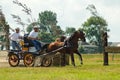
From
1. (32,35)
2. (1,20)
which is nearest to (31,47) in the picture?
(32,35)

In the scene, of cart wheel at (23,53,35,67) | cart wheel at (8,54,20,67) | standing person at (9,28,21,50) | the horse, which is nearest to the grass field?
the horse

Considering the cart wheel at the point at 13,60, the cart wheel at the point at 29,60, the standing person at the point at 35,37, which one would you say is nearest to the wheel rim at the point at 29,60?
the cart wheel at the point at 29,60

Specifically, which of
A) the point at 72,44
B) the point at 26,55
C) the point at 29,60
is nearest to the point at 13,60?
the point at 26,55

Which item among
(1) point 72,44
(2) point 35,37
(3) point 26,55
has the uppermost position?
(2) point 35,37

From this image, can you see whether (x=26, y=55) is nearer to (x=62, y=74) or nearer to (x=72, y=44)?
(x=72, y=44)

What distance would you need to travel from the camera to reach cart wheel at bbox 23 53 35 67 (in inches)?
1006

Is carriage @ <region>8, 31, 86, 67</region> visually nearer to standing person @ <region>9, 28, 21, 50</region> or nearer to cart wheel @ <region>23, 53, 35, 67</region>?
cart wheel @ <region>23, 53, 35, 67</region>

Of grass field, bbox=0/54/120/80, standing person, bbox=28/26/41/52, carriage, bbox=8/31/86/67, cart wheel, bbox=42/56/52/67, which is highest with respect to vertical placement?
standing person, bbox=28/26/41/52

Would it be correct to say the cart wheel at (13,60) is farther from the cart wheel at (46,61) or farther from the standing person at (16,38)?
the cart wheel at (46,61)

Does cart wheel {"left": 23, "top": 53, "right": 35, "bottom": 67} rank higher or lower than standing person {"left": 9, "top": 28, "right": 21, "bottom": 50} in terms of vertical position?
lower

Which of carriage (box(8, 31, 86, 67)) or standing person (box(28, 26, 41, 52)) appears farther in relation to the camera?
standing person (box(28, 26, 41, 52))

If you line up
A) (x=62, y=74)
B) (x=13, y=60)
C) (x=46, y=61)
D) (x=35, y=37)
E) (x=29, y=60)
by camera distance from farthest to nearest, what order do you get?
(x=13, y=60), (x=46, y=61), (x=29, y=60), (x=35, y=37), (x=62, y=74)

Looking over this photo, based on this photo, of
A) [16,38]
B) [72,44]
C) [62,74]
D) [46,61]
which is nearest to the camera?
[62,74]

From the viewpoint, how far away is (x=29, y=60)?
25.7 m
